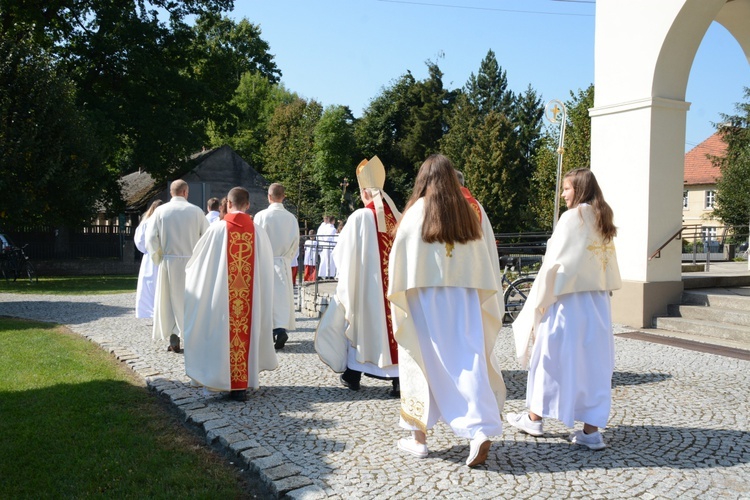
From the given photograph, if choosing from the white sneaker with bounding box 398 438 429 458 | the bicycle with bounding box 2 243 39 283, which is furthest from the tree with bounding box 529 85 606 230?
the white sneaker with bounding box 398 438 429 458

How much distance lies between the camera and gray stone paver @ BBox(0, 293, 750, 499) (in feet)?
12.6

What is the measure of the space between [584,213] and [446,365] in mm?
1574

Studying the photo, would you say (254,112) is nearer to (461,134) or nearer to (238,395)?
(461,134)


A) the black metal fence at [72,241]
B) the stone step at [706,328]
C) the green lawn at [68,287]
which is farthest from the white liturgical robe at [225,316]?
the black metal fence at [72,241]

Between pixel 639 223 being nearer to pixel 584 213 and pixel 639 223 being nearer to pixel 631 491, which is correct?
pixel 584 213

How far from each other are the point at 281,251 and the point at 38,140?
14.3 meters

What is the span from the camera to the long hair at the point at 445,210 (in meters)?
4.21

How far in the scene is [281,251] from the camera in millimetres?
9070

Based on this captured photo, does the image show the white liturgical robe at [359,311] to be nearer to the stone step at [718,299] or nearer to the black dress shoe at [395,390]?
the black dress shoe at [395,390]

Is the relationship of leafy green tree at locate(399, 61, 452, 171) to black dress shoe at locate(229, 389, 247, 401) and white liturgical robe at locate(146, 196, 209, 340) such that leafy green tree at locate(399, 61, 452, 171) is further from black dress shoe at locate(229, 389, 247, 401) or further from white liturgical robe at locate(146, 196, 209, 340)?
black dress shoe at locate(229, 389, 247, 401)

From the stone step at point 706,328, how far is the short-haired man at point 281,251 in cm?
543

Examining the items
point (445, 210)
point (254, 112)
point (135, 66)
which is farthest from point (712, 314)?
point (254, 112)

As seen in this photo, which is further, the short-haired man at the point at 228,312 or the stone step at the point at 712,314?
the stone step at the point at 712,314

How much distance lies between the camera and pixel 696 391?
609 cm
